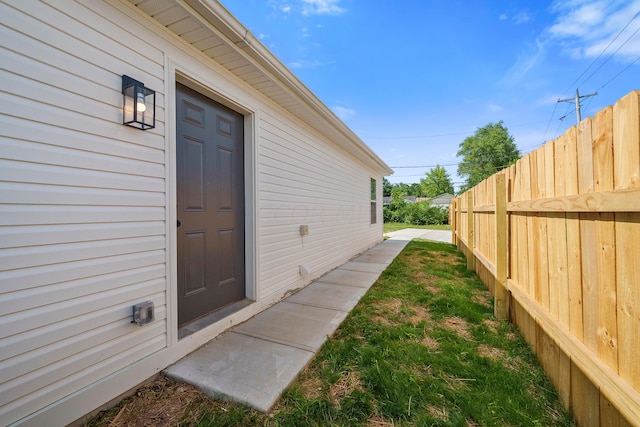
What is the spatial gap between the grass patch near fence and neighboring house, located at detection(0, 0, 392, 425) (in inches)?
16.3

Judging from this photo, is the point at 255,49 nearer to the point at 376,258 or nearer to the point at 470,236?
the point at 470,236

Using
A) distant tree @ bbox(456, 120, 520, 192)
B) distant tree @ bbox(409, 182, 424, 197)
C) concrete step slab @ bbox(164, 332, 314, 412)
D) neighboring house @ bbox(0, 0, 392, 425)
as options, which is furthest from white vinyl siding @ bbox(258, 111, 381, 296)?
distant tree @ bbox(409, 182, 424, 197)

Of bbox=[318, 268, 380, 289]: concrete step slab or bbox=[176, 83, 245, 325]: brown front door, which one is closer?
bbox=[176, 83, 245, 325]: brown front door

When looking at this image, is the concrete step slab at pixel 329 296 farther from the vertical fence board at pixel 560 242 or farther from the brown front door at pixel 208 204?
→ the vertical fence board at pixel 560 242

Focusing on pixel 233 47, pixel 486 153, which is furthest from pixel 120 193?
pixel 486 153

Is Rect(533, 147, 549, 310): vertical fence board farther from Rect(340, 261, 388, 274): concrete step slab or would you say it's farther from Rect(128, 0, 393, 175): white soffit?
Rect(340, 261, 388, 274): concrete step slab

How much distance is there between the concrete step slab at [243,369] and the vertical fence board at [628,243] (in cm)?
175

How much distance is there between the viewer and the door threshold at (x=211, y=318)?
2235 millimetres

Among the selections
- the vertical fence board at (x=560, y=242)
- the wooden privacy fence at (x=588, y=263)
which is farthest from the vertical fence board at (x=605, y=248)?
the vertical fence board at (x=560, y=242)

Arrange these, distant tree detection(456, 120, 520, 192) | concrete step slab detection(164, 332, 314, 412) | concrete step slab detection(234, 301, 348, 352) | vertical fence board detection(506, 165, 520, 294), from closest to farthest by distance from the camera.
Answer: concrete step slab detection(164, 332, 314, 412), concrete step slab detection(234, 301, 348, 352), vertical fence board detection(506, 165, 520, 294), distant tree detection(456, 120, 520, 192)

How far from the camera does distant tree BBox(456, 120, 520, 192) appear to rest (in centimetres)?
2816

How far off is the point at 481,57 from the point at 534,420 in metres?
12.1

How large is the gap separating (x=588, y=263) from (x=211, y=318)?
281 centimetres

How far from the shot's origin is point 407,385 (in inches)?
69.5
